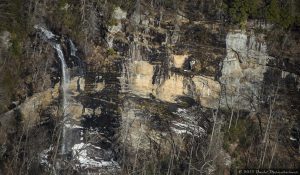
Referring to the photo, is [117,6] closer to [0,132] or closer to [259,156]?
[0,132]

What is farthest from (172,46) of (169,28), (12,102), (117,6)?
(12,102)

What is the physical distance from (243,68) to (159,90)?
752 centimetres

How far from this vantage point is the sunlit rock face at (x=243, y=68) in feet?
163

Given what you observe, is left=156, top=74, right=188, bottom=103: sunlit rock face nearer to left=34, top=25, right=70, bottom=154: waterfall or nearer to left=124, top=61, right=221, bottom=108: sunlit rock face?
left=124, top=61, right=221, bottom=108: sunlit rock face

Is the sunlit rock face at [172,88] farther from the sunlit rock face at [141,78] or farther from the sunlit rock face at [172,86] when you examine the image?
the sunlit rock face at [141,78]

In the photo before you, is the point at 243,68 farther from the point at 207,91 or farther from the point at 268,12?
the point at 268,12

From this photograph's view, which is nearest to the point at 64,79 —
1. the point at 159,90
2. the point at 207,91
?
the point at 159,90

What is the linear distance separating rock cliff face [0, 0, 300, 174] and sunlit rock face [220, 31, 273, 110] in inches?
3.4

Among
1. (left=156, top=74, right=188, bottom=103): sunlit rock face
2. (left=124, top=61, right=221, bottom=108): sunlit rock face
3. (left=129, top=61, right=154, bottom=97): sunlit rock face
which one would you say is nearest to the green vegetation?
(left=124, top=61, right=221, bottom=108): sunlit rock face

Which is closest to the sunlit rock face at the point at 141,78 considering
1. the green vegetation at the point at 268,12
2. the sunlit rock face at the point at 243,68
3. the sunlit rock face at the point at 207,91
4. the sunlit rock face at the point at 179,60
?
the sunlit rock face at the point at 179,60

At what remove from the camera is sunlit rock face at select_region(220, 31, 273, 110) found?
4959 centimetres

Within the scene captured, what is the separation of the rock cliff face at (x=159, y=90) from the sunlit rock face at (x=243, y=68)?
0.09 m

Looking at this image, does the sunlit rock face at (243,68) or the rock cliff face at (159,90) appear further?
the sunlit rock face at (243,68)

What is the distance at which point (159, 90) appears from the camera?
164ft
